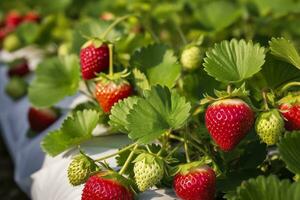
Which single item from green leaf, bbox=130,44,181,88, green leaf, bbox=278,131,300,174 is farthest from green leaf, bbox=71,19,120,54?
green leaf, bbox=278,131,300,174

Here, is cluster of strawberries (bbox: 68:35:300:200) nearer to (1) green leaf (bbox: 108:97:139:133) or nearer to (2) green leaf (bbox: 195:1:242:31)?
(1) green leaf (bbox: 108:97:139:133)

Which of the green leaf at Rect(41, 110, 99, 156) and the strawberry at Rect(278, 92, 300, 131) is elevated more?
the strawberry at Rect(278, 92, 300, 131)

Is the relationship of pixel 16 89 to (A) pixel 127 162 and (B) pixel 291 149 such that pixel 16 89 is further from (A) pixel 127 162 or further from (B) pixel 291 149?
(B) pixel 291 149

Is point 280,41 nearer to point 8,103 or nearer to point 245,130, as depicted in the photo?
point 245,130

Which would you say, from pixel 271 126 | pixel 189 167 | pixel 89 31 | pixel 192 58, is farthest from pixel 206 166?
pixel 89 31

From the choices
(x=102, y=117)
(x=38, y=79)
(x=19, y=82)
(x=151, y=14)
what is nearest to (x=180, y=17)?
(x=151, y=14)

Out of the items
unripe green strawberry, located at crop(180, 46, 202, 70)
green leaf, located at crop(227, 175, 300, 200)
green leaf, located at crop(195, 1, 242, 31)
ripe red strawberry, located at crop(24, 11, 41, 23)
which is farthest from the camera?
ripe red strawberry, located at crop(24, 11, 41, 23)
